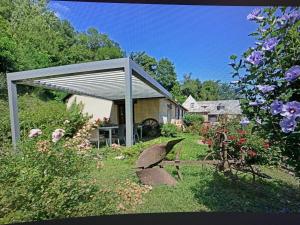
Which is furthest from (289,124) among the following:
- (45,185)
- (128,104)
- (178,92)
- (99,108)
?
(99,108)

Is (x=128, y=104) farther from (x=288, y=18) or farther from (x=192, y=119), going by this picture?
(x=288, y=18)

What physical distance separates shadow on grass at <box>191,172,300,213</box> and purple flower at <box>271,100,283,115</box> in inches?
73.5

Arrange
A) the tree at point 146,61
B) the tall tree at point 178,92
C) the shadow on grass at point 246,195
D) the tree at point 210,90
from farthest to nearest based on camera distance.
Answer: the tall tree at point 178,92, the tree at point 146,61, the tree at point 210,90, the shadow on grass at point 246,195

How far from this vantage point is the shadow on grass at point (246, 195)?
3396 millimetres

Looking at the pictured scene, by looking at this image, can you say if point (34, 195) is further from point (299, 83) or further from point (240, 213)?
point (299, 83)

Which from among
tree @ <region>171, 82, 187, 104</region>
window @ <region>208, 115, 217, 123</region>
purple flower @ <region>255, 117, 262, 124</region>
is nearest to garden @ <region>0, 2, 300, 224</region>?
purple flower @ <region>255, 117, 262, 124</region>

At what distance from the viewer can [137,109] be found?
8.16 meters

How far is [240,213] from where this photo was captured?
3156 millimetres

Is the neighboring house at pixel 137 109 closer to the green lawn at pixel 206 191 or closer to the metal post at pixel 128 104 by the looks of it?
the metal post at pixel 128 104

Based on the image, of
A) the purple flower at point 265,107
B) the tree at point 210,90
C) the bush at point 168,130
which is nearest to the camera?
the purple flower at point 265,107

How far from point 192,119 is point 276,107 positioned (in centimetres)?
463

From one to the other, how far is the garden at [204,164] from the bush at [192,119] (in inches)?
1.9

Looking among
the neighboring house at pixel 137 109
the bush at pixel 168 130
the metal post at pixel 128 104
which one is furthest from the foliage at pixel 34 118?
the bush at pixel 168 130

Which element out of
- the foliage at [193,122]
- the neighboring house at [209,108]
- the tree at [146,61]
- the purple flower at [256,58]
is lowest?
the foliage at [193,122]
